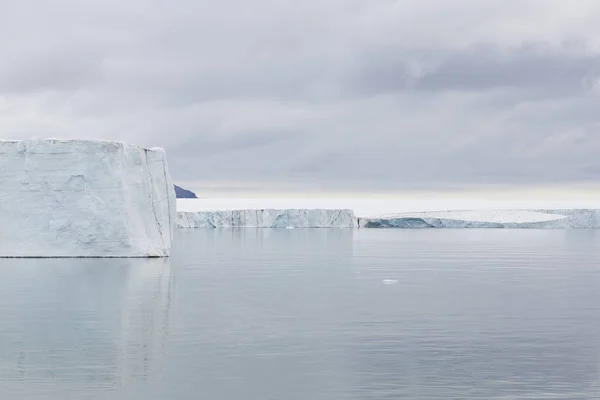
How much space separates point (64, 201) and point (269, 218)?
53085mm

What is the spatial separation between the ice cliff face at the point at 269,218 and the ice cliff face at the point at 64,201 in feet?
158

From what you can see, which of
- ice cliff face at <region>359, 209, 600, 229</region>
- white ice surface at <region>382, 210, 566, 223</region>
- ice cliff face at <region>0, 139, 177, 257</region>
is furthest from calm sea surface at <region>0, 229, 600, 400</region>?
ice cliff face at <region>359, 209, 600, 229</region>

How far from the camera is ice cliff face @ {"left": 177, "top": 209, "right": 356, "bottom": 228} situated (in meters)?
77.6

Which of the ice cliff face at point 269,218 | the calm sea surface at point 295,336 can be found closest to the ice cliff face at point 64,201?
the calm sea surface at point 295,336

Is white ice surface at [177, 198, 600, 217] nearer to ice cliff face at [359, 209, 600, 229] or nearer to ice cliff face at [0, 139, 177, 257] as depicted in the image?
ice cliff face at [359, 209, 600, 229]

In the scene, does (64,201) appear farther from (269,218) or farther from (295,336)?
(269,218)

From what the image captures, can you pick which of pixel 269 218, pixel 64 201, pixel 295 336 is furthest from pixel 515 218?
pixel 295 336

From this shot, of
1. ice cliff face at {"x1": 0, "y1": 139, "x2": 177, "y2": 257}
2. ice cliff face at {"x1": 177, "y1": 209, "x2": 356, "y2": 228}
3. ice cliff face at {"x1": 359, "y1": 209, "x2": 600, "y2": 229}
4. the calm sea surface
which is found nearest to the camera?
the calm sea surface

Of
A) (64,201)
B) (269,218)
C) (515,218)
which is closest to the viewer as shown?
(64,201)

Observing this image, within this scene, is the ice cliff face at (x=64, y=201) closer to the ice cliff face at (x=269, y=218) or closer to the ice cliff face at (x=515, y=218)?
the ice cliff face at (x=269, y=218)

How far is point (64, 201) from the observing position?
27.4 metres

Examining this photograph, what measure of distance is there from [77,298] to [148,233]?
12.4 meters

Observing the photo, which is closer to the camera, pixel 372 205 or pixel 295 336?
pixel 295 336

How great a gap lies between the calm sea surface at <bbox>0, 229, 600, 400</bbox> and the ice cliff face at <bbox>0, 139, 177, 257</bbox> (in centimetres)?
462
